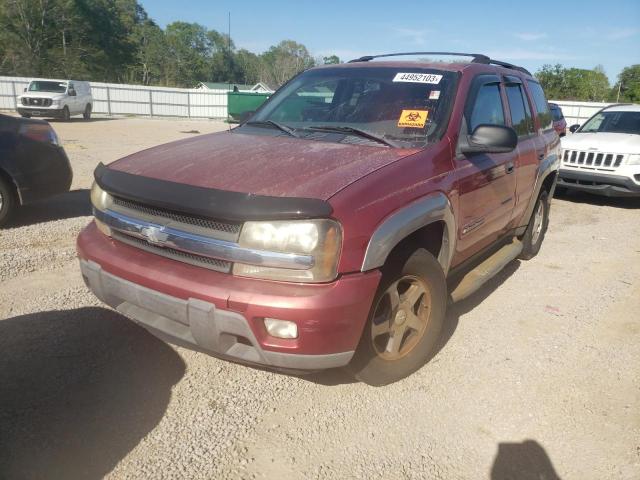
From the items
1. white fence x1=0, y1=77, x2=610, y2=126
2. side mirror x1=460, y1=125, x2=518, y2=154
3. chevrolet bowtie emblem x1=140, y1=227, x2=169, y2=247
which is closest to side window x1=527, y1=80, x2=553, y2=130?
side mirror x1=460, y1=125, x2=518, y2=154

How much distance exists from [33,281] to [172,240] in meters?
2.41

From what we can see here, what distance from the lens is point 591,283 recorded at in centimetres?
479

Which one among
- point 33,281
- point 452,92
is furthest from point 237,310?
point 33,281

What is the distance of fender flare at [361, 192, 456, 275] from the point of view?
2367 mm

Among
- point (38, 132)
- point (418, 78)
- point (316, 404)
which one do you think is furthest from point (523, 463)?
point (38, 132)

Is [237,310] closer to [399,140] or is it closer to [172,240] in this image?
[172,240]

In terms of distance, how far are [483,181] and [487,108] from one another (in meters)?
0.67

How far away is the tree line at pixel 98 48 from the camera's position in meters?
45.9

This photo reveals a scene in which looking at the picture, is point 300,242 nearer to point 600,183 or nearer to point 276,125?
point 276,125

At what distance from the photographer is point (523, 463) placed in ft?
7.96

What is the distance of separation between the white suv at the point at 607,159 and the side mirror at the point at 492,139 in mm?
5711

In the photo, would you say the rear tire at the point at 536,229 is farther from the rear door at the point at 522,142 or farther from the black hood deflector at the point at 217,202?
the black hood deflector at the point at 217,202

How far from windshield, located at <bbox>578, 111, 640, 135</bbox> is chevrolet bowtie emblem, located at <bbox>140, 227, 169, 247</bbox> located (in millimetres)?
8845

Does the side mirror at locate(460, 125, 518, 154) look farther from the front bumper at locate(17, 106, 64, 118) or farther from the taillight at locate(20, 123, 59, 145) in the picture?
the front bumper at locate(17, 106, 64, 118)
